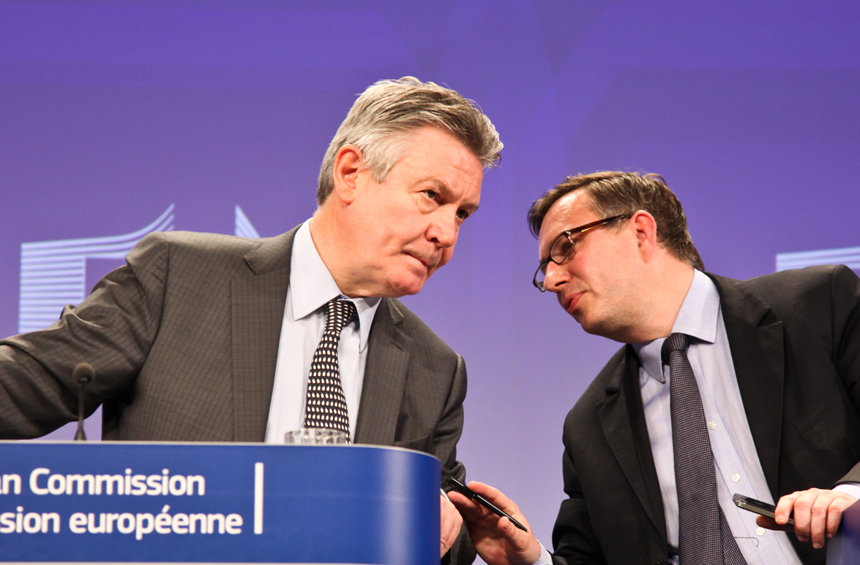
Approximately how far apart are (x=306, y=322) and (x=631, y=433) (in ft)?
3.57

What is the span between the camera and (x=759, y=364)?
2.33m

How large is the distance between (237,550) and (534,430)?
2.06 metres

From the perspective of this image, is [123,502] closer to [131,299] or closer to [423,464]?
[423,464]

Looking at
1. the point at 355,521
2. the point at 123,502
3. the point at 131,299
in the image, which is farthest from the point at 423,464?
the point at 131,299

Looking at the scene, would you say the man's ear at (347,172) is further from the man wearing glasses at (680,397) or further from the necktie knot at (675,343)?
the necktie knot at (675,343)

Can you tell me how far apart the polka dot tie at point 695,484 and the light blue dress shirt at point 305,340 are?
95 centimetres

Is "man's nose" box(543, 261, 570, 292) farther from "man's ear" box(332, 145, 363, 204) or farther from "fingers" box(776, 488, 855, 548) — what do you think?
"fingers" box(776, 488, 855, 548)

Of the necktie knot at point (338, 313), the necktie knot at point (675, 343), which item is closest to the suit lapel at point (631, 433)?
the necktie knot at point (675, 343)

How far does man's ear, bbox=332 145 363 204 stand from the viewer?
2.14 m

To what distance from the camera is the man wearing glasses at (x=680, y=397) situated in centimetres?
218

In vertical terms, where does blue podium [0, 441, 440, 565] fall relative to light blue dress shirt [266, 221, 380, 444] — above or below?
below

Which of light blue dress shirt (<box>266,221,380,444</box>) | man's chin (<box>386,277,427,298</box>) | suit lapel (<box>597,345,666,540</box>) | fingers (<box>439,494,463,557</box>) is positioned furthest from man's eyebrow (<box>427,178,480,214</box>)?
suit lapel (<box>597,345,666,540</box>)

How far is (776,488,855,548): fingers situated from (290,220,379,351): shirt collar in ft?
3.54

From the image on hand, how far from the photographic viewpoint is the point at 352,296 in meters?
2.15
